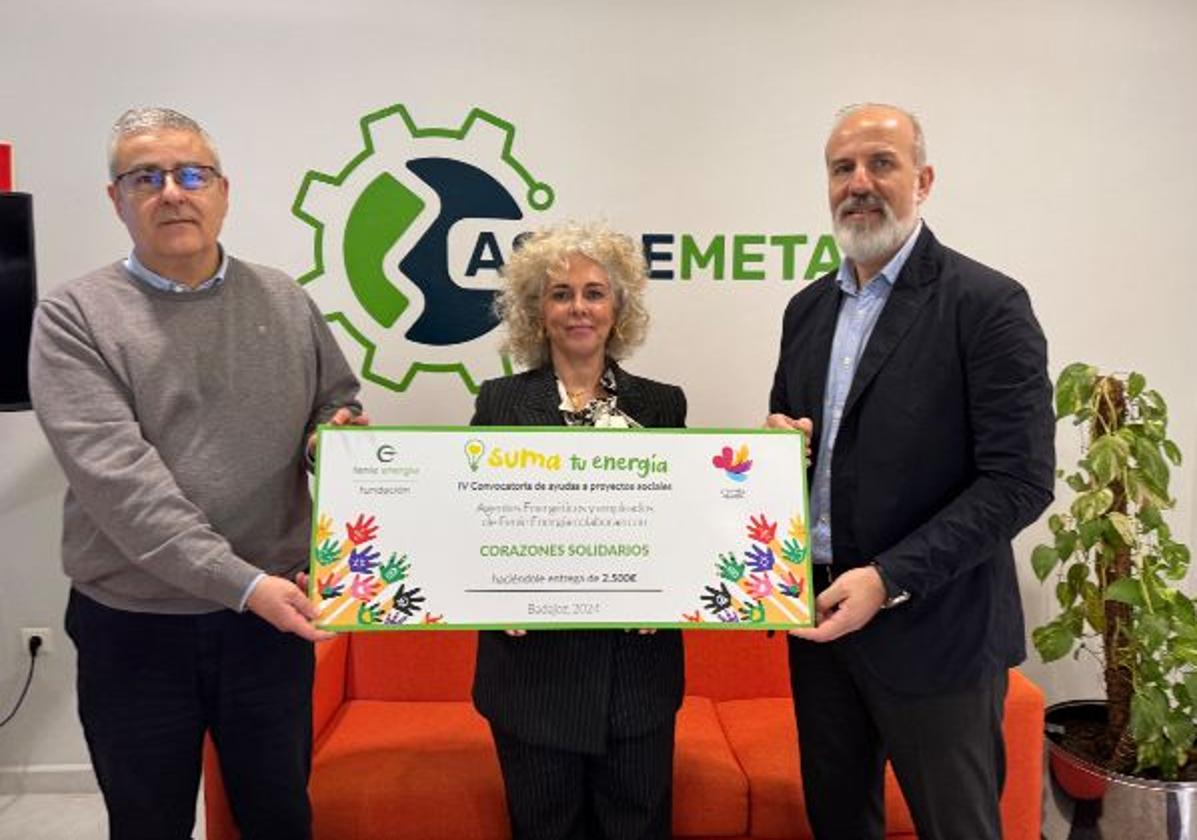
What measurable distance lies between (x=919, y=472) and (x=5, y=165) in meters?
3.01

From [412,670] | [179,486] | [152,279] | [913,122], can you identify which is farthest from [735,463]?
[412,670]

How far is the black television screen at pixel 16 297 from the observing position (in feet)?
8.37

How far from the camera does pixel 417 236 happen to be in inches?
119

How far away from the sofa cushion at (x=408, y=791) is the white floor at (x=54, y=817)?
81 cm

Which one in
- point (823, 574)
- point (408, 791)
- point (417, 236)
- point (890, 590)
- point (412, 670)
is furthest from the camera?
point (417, 236)

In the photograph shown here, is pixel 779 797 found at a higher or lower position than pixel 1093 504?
lower

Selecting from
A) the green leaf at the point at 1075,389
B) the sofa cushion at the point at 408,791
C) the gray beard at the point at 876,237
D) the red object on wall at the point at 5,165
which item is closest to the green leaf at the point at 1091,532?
the green leaf at the point at 1075,389

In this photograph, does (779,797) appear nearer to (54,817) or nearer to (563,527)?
(563,527)

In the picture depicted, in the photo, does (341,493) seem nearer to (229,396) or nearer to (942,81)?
(229,396)

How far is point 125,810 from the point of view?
182cm

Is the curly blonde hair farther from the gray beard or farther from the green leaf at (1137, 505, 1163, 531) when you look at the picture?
the green leaf at (1137, 505, 1163, 531)

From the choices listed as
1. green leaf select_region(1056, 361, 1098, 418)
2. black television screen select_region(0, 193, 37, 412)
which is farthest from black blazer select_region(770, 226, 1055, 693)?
black television screen select_region(0, 193, 37, 412)

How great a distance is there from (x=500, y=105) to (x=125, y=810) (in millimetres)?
2301

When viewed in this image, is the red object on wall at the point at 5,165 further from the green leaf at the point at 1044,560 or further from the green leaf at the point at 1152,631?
the green leaf at the point at 1152,631
